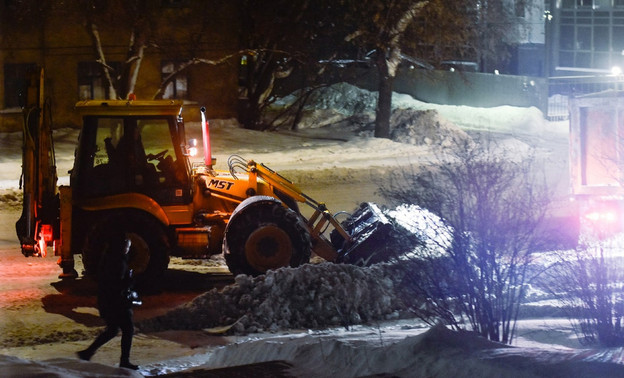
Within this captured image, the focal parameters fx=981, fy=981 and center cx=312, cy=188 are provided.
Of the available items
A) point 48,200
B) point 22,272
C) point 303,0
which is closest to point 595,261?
point 48,200

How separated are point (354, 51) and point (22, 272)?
26989mm

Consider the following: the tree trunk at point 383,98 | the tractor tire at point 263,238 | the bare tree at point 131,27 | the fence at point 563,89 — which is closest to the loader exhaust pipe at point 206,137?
the tractor tire at point 263,238

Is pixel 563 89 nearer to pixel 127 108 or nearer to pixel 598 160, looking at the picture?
pixel 598 160

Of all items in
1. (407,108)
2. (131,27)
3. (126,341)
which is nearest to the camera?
(126,341)

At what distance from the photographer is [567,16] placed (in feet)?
188

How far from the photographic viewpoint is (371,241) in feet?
41.9

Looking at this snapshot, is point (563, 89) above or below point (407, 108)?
above

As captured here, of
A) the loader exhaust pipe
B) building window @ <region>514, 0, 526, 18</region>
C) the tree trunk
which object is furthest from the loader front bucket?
building window @ <region>514, 0, 526, 18</region>

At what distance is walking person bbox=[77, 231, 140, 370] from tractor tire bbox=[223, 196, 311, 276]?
125 inches

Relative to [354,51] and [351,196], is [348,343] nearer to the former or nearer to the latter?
[351,196]

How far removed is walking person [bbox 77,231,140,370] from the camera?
8977mm

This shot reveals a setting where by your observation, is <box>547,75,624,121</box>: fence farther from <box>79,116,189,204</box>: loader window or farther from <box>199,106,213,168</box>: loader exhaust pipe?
<box>79,116,189,204</box>: loader window

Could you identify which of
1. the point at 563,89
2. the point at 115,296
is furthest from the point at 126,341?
the point at 563,89

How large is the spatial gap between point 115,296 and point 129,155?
345 cm
